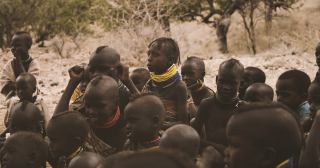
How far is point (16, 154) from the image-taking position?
8.67 ft

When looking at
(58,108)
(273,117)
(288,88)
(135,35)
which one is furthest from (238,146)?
(135,35)

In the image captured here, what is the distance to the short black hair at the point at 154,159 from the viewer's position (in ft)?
3.03

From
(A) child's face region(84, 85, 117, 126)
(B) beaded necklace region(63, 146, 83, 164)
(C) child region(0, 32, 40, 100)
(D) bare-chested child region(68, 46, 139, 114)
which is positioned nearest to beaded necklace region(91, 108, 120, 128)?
(A) child's face region(84, 85, 117, 126)

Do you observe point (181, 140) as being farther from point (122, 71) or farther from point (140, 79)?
point (140, 79)

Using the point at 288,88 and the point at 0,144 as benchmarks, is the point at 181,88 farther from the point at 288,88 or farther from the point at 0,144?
the point at 0,144

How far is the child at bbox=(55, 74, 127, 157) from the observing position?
2916 mm

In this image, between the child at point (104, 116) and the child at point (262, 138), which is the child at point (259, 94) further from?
the child at point (262, 138)

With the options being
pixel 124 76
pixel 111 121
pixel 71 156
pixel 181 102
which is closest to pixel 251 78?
pixel 181 102

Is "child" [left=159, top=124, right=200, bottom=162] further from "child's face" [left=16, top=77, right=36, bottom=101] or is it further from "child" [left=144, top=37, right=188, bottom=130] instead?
"child's face" [left=16, top=77, right=36, bottom=101]

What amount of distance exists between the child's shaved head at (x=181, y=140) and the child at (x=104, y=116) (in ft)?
2.39

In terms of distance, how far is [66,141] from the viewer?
2.57m

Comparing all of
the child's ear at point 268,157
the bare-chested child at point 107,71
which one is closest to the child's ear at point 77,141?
the bare-chested child at point 107,71

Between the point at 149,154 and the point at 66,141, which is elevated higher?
the point at 149,154

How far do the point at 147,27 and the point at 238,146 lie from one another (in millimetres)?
9640
